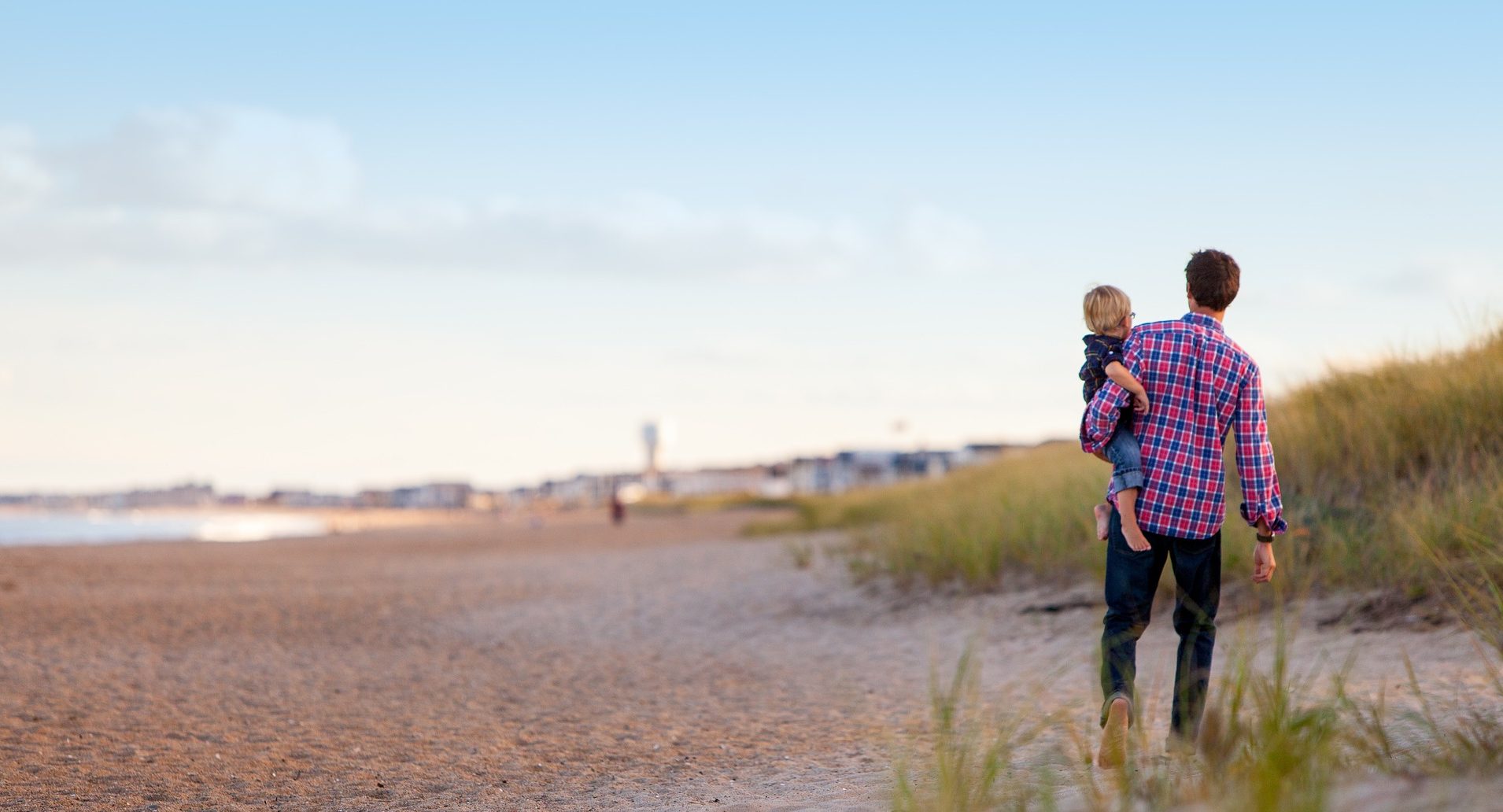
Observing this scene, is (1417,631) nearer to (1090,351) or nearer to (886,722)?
(886,722)

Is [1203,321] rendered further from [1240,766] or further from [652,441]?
[652,441]

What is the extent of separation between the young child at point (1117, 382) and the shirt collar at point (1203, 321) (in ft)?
0.64

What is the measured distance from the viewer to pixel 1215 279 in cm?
428

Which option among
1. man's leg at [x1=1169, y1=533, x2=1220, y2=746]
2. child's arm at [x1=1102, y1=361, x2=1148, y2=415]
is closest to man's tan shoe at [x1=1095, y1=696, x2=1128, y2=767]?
man's leg at [x1=1169, y1=533, x2=1220, y2=746]

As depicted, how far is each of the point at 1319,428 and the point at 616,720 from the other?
648 centimetres

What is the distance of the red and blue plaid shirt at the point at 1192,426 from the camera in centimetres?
415

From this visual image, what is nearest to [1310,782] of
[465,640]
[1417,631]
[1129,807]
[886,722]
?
[1129,807]

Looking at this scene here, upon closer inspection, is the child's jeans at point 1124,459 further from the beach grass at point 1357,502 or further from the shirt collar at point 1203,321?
the beach grass at point 1357,502

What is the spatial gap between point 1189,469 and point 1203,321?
0.54 metres

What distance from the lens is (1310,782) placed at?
111 inches

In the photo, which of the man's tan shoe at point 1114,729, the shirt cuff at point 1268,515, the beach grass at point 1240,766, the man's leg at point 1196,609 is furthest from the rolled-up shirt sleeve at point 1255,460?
the man's tan shoe at point 1114,729

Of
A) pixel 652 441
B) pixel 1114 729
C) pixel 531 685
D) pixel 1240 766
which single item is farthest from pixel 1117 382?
pixel 652 441

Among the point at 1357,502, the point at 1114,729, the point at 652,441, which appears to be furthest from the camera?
A: the point at 652,441

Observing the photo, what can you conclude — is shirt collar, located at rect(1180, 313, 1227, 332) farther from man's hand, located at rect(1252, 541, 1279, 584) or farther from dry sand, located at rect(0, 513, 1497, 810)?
dry sand, located at rect(0, 513, 1497, 810)
